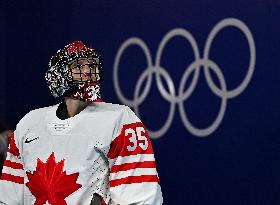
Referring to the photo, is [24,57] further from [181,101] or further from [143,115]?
[181,101]

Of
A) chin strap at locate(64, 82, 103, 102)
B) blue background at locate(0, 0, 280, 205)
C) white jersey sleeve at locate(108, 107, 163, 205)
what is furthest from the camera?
blue background at locate(0, 0, 280, 205)

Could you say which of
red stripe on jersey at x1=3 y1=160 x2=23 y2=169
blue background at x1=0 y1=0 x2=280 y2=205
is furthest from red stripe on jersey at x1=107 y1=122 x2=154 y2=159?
blue background at x1=0 y1=0 x2=280 y2=205

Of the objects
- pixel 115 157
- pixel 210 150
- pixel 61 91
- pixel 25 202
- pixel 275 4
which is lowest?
pixel 210 150

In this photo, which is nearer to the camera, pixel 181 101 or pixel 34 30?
pixel 181 101

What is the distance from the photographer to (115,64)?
518 cm

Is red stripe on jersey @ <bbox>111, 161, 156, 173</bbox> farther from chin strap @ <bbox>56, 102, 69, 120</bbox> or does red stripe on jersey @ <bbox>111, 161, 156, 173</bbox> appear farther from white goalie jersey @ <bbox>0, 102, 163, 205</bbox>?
chin strap @ <bbox>56, 102, 69, 120</bbox>

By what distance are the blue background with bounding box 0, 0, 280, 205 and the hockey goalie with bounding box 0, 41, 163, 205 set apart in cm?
173

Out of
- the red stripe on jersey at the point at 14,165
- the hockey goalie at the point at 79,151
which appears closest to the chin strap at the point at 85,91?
the hockey goalie at the point at 79,151

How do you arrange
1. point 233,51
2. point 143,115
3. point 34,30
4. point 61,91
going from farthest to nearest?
point 34,30 < point 143,115 < point 233,51 < point 61,91

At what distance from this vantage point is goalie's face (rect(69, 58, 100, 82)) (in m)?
2.36

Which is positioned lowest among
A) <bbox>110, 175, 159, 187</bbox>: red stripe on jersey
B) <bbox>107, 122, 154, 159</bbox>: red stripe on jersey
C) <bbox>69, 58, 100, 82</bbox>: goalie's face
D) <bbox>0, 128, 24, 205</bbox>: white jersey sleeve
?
<bbox>0, 128, 24, 205</bbox>: white jersey sleeve

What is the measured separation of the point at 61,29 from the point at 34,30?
0.47m

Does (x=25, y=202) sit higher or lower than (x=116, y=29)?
lower

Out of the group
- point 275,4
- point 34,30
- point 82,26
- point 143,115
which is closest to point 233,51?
point 275,4
